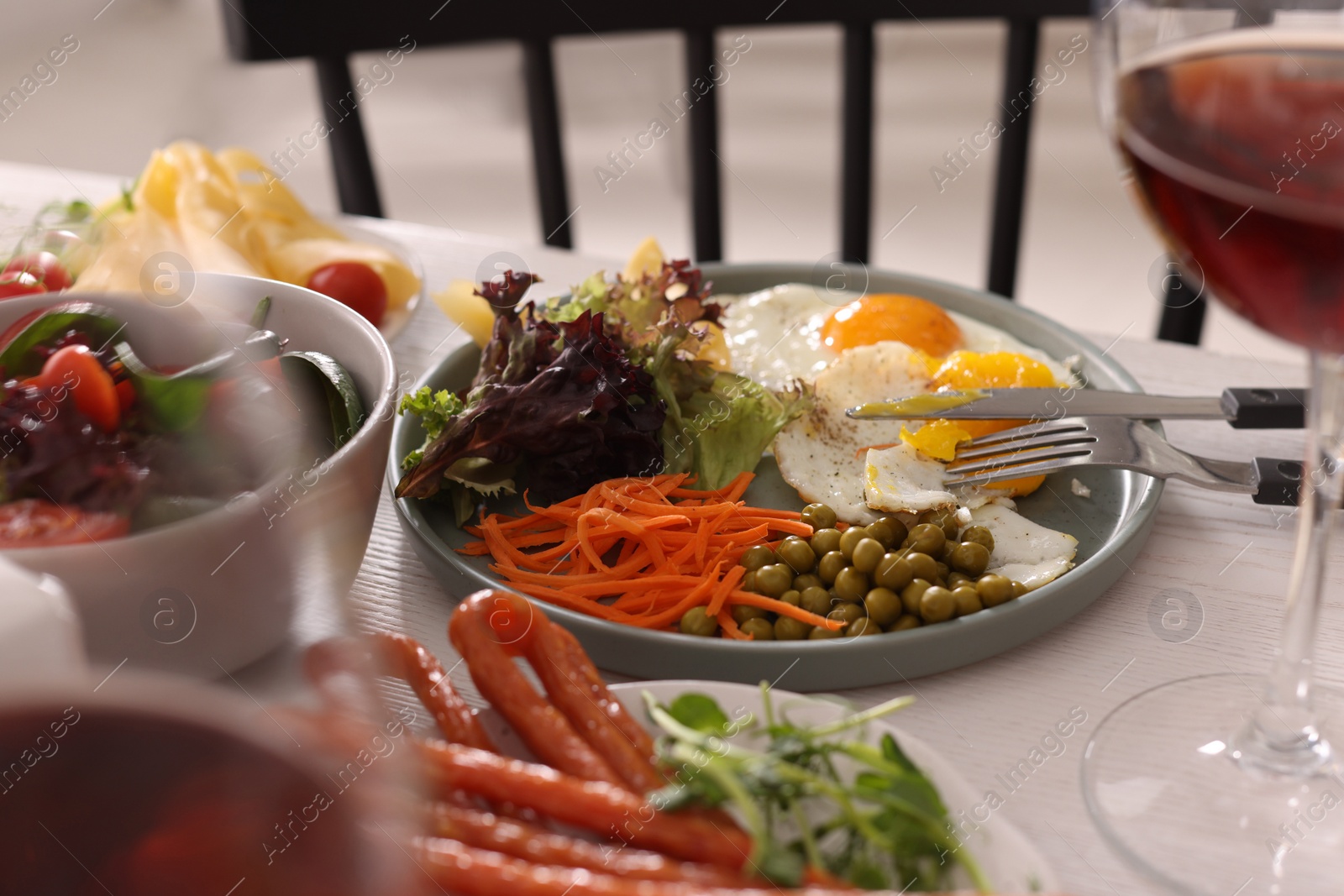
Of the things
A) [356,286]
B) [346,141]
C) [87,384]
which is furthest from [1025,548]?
[346,141]

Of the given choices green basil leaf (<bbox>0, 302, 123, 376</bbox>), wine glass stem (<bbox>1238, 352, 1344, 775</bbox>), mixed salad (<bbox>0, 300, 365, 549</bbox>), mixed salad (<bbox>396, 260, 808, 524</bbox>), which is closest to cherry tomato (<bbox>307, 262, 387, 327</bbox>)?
mixed salad (<bbox>396, 260, 808, 524</bbox>)

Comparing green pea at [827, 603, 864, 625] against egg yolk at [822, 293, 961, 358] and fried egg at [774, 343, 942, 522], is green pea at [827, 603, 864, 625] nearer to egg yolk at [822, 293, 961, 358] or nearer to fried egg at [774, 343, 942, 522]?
fried egg at [774, 343, 942, 522]

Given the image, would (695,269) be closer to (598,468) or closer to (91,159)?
(598,468)

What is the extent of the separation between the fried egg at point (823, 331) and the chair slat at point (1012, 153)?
3.10 feet

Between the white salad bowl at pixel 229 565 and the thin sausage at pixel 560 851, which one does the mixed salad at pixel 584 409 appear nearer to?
the white salad bowl at pixel 229 565

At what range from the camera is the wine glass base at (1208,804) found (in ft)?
3.34

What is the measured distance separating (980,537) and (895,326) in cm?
65

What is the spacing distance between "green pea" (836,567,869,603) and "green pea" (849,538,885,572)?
0.03 ft

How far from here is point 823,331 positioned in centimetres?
213

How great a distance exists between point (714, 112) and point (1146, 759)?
225cm

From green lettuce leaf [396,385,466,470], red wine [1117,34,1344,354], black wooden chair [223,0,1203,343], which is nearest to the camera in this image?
red wine [1117,34,1344,354]

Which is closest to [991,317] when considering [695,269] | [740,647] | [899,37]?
[695,269]

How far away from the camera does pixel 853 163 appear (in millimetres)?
3094

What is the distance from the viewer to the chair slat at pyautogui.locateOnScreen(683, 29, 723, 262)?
9.51ft
